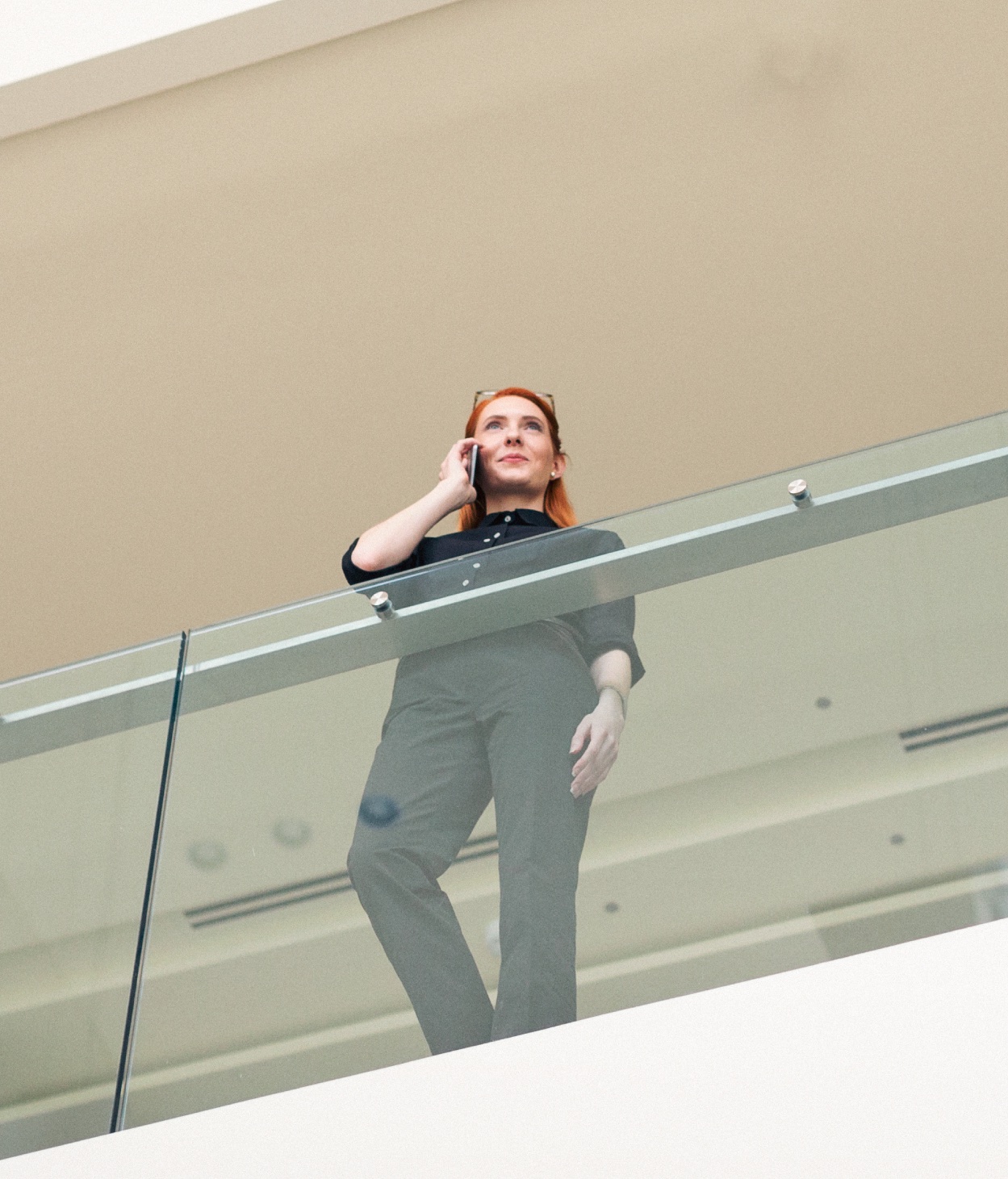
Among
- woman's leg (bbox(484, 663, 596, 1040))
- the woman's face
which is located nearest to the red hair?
the woman's face

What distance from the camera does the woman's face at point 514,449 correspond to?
8.82 feet

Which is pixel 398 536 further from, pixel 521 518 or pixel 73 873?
pixel 73 873

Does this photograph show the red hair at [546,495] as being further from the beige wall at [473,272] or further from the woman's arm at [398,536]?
the beige wall at [473,272]

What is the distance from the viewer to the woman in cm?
164

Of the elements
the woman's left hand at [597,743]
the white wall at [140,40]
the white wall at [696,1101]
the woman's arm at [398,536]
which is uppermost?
the white wall at [140,40]

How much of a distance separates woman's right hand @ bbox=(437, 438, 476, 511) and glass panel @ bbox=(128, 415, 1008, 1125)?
0.44 m

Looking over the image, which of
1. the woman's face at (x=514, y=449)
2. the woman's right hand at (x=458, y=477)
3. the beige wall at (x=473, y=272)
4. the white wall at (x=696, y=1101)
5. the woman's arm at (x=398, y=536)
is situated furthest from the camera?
the beige wall at (x=473, y=272)

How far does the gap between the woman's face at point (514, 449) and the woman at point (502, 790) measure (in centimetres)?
60

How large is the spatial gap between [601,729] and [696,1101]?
0.52m

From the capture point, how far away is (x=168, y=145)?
13.0ft

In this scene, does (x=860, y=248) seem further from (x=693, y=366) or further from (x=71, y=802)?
(x=71, y=802)

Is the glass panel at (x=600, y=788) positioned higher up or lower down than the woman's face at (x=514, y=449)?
lower down

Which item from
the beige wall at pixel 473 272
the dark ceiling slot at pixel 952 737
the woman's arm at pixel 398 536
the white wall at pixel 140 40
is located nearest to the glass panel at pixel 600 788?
the dark ceiling slot at pixel 952 737

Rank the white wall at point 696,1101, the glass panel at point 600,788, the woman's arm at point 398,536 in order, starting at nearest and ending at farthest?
→ 1. the white wall at point 696,1101
2. the glass panel at point 600,788
3. the woman's arm at point 398,536
